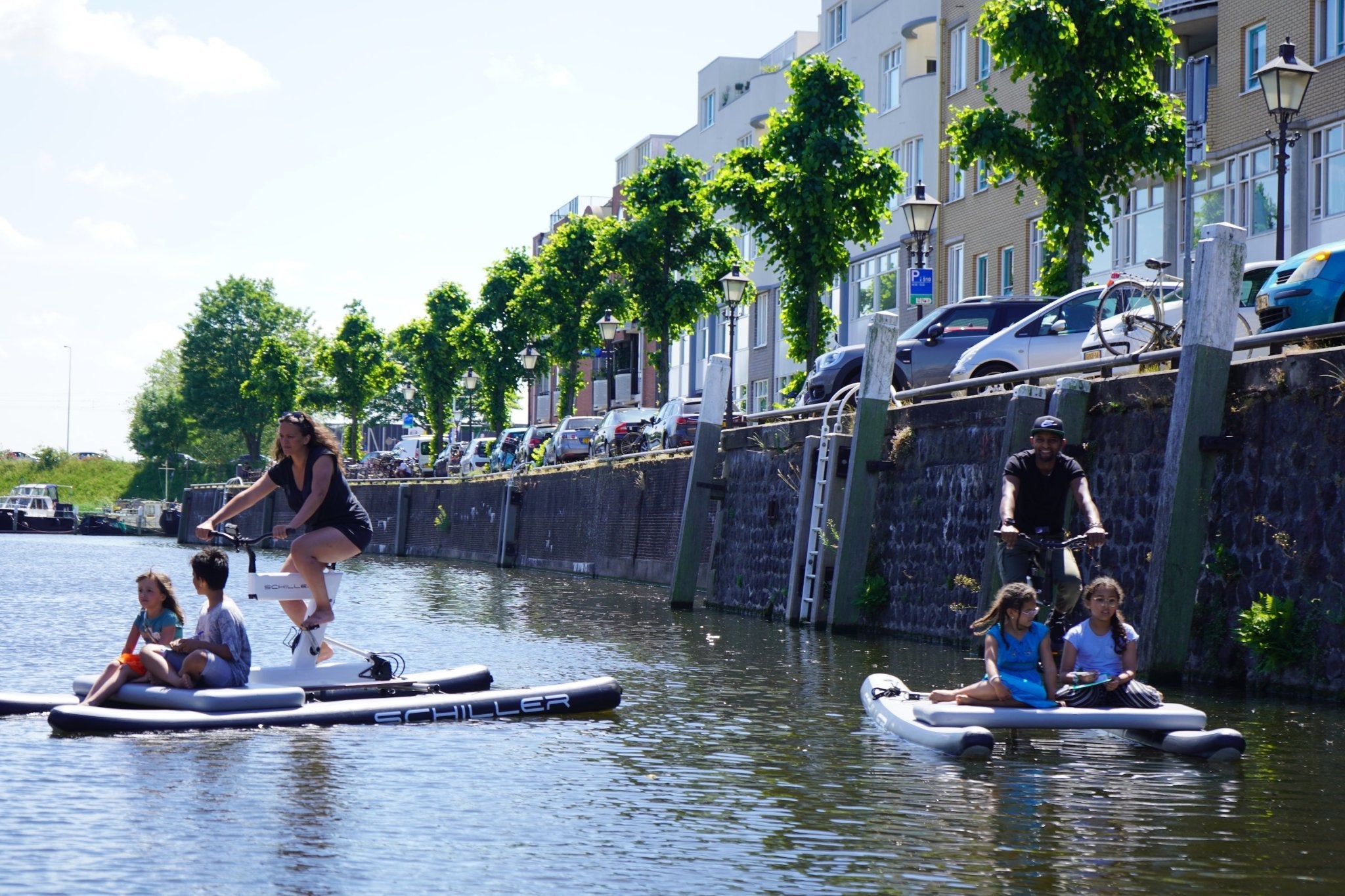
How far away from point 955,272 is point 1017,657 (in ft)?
122

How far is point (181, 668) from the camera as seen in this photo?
1041 centimetres

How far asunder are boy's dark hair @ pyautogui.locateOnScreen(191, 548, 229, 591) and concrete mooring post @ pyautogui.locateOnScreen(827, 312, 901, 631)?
10.9 meters

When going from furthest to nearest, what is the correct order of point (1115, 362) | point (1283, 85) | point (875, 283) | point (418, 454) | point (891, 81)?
1. point (418, 454)
2. point (875, 283)
3. point (891, 81)
4. point (1283, 85)
5. point (1115, 362)

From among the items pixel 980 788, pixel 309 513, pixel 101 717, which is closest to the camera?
pixel 980 788

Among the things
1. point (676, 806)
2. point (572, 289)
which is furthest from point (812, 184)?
point (676, 806)

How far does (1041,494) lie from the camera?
11406mm

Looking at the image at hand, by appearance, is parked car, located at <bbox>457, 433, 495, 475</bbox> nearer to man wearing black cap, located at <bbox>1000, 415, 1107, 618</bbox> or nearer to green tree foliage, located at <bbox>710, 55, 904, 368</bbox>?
green tree foliage, located at <bbox>710, 55, 904, 368</bbox>

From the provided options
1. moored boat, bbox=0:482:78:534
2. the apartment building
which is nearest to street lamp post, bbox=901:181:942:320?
the apartment building

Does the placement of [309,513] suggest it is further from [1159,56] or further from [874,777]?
[1159,56]

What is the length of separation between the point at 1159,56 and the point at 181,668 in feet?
65.3

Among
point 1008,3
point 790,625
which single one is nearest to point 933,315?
point 1008,3

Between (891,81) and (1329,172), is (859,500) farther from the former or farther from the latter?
(891,81)

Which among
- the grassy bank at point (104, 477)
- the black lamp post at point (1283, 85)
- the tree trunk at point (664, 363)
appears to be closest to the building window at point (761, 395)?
the tree trunk at point (664, 363)

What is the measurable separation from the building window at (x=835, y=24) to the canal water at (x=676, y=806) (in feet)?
139
